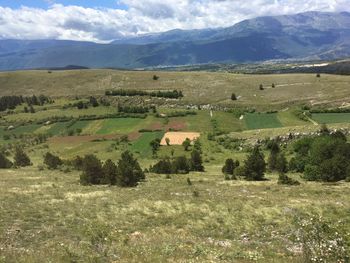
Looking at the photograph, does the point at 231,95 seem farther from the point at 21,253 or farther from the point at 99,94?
the point at 21,253

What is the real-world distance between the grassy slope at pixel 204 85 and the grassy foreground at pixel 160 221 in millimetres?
99714

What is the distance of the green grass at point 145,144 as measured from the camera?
82.6m

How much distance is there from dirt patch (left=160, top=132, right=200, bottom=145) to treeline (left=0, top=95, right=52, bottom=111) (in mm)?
75825

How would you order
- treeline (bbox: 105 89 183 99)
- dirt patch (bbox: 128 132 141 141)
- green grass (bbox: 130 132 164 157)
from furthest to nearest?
treeline (bbox: 105 89 183 99)
dirt patch (bbox: 128 132 141 141)
green grass (bbox: 130 132 164 157)

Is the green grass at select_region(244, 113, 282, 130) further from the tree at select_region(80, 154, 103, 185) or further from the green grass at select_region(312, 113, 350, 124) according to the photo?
the tree at select_region(80, 154, 103, 185)

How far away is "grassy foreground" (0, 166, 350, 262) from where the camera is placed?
16406mm

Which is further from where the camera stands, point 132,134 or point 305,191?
point 132,134

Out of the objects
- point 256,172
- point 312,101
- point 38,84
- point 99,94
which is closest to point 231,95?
point 312,101

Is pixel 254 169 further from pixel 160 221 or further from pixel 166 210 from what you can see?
pixel 160 221

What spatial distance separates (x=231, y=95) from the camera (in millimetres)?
147750

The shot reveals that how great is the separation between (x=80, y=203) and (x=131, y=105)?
375ft

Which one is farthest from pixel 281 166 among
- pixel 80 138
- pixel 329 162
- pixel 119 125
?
pixel 119 125

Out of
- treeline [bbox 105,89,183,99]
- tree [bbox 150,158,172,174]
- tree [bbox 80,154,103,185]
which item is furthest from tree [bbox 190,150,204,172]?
treeline [bbox 105,89,183,99]

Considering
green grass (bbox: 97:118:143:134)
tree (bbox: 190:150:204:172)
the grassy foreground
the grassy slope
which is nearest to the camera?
the grassy foreground
